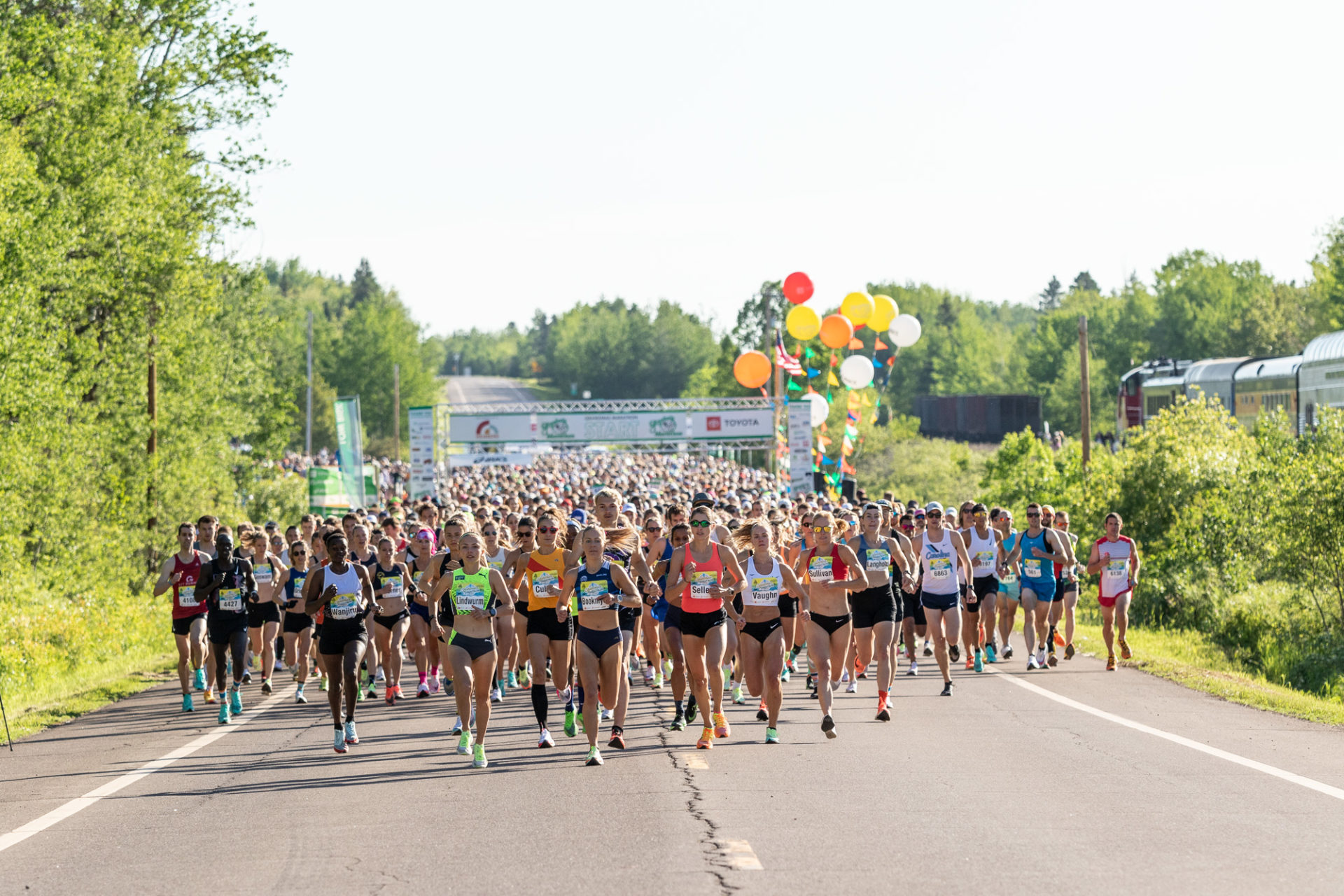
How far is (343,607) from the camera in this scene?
11.6 m

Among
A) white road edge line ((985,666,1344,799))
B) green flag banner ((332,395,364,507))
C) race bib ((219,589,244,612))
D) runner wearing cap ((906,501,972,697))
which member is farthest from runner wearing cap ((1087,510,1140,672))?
green flag banner ((332,395,364,507))

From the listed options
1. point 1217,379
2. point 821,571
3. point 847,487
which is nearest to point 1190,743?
point 821,571

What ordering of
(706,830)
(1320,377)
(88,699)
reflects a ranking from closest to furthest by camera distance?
(706,830) → (88,699) → (1320,377)

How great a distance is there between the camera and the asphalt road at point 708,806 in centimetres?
701

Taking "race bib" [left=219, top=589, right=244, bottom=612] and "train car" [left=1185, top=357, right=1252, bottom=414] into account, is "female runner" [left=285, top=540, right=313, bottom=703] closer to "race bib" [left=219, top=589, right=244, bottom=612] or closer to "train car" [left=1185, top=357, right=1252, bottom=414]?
"race bib" [left=219, top=589, right=244, bottom=612]

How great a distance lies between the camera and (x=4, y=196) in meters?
23.0

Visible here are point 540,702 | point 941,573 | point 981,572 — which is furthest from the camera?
point 981,572

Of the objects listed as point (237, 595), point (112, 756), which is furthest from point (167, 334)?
point (112, 756)

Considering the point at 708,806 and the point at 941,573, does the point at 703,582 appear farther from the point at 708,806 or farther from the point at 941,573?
the point at 941,573

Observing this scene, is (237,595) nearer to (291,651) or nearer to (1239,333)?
(291,651)

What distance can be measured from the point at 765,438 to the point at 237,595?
3448 cm

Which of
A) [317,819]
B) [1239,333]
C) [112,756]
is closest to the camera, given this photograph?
[317,819]

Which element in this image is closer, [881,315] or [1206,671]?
[1206,671]

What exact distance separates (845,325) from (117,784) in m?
27.8
